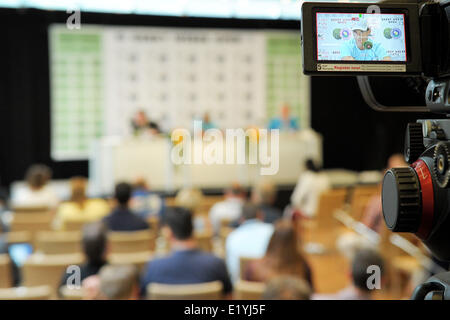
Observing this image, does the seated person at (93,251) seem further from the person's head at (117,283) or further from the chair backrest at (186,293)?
the person's head at (117,283)

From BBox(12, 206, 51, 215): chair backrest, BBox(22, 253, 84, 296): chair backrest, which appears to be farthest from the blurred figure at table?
BBox(22, 253, 84, 296): chair backrest

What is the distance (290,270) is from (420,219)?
208 centimetres

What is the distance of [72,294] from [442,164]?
211 cm

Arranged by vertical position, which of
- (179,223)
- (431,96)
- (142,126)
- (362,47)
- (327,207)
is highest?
(142,126)

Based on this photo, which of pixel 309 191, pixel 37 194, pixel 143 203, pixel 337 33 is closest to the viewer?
pixel 337 33

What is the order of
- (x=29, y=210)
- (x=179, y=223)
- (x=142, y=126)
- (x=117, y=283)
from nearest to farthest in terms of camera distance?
(x=117, y=283)
(x=179, y=223)
(x=29, y=210)
(x=142, y=126)

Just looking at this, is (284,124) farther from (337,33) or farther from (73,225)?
(337,33)

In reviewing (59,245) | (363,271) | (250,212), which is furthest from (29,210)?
(363,271)

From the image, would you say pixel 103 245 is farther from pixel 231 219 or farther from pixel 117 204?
pixel 231 219

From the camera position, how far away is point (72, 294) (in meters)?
2.65

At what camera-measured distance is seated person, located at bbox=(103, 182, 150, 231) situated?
4680mm

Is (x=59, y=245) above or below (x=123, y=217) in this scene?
below
